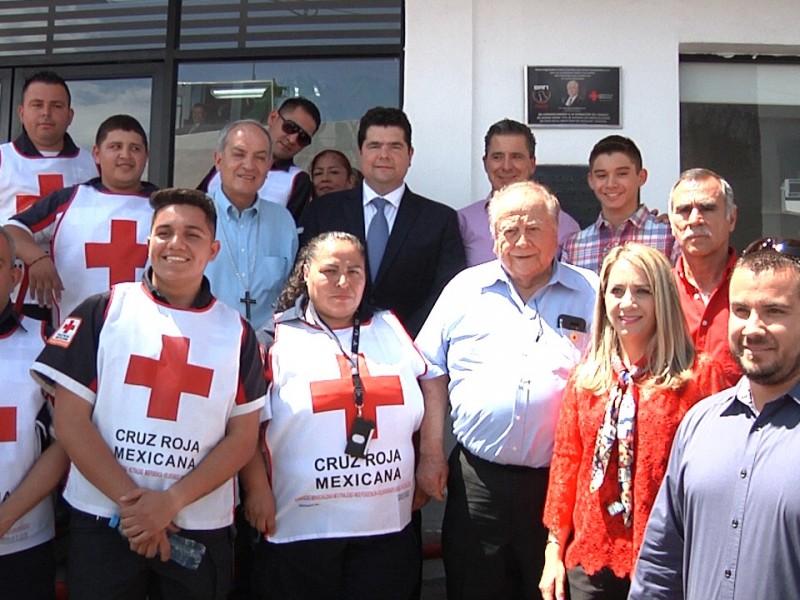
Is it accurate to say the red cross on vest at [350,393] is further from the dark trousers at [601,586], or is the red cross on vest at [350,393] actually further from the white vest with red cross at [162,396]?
the dark trousers at [601,586]

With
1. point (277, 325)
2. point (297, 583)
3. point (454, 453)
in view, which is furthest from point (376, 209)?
point (297, 583)

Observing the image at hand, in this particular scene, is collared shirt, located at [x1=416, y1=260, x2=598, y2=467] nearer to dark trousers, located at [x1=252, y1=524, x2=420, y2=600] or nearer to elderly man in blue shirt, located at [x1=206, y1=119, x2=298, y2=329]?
dark trousers, located at [x1=252, y1=524, x2=420, y2=600]

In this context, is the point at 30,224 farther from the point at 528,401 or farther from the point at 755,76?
the point at 755,76

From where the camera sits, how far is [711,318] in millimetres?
2486

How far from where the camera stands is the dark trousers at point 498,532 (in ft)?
8.09

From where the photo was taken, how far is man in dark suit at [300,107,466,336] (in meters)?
3.25

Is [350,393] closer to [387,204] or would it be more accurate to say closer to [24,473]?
[24,473]

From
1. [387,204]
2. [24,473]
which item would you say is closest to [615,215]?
[387,204]

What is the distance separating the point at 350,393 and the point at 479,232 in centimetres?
114

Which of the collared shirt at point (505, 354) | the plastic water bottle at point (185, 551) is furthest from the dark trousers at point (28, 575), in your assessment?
the collared shirt at point (505, 354)

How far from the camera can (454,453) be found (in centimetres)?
268

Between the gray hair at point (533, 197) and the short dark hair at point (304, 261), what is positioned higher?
the gray hair at point (533, 197)

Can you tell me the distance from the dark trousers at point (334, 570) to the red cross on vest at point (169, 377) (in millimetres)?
551

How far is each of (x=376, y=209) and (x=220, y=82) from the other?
178 centimetres
